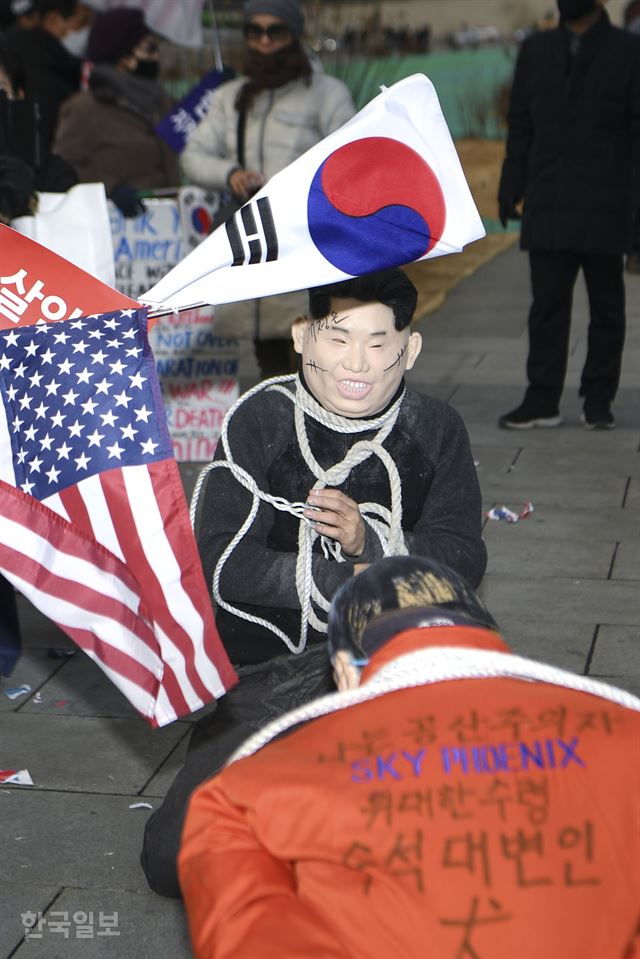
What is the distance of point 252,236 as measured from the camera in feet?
9.70

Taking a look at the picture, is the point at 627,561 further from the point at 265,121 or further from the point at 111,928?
the point at 111,928

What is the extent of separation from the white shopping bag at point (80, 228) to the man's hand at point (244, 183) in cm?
112

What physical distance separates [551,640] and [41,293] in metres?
2.28

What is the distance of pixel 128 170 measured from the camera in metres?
7.55

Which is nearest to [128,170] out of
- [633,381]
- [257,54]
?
[257,54]

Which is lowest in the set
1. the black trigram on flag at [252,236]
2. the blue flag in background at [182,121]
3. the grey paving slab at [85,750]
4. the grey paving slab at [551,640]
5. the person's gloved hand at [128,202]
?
the grey paving slab at [551,640]

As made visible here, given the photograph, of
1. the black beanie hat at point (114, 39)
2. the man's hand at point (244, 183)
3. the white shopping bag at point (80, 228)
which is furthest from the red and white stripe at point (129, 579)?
the black beanie hat at point (114, 39)

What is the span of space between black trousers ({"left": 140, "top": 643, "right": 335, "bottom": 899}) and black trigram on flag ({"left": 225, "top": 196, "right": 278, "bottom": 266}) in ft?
2.79

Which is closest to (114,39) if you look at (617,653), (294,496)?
(617,653)

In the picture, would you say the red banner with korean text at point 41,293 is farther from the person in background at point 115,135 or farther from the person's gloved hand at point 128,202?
the person in background at point 115,135

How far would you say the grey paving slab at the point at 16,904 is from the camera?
9.88 feet

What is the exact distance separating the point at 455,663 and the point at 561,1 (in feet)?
18.4

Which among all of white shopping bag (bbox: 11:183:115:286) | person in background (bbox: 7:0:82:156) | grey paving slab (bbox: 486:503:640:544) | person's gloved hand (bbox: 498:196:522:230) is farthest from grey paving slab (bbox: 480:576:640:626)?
person in background (bbox: 7:0:82:156)

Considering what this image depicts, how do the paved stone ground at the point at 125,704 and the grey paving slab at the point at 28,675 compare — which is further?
the grey paving slab at the point at 28,675
